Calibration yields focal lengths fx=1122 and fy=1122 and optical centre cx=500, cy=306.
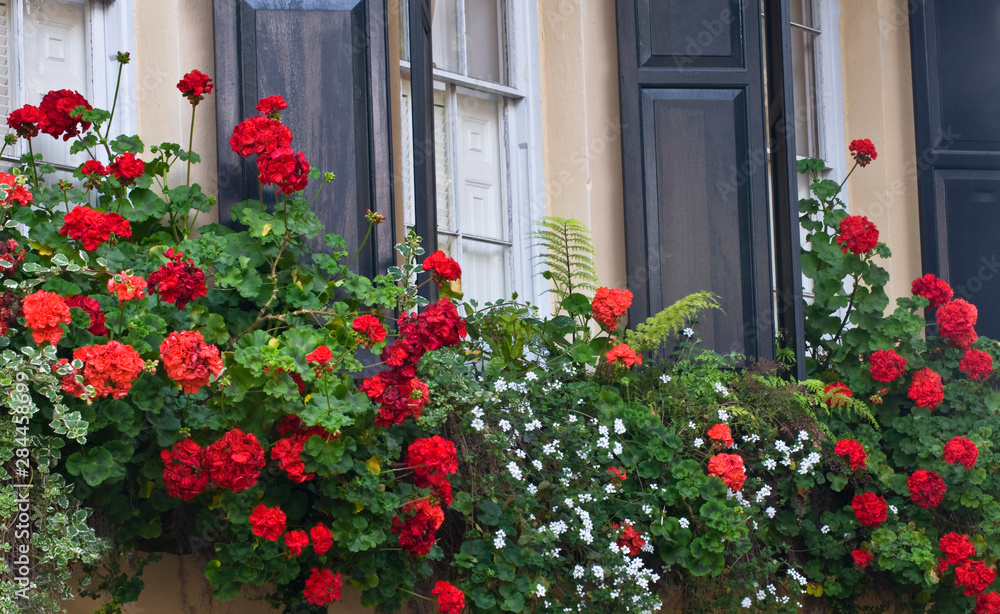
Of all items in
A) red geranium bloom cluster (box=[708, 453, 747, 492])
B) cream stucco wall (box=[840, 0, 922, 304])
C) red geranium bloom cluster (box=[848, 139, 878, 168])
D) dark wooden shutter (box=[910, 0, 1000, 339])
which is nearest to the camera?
red geranium bloom cluster (box=[708, 453, 747, 492])

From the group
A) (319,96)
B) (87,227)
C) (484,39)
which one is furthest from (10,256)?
(484,39)

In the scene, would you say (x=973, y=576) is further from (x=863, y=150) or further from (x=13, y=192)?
(x=13, y=192)

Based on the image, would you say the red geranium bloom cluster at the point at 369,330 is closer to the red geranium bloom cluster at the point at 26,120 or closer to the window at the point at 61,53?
the red geranium bloom cluster at the point at 26,120

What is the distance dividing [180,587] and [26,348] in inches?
39.9

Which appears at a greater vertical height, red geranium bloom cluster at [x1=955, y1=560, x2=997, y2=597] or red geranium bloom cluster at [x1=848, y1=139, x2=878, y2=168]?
red geranium bloom cluster at [x1=848, y1=139, x2=878, y2=168]

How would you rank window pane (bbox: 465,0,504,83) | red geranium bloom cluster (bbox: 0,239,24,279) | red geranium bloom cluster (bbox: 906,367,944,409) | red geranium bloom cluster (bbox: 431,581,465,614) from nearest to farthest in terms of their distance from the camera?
1. red geranium bloom cluster (bbox: 0,239,24,279)
2. red geranium bloom cluster (bbox: 431,581,465,614)
3. red geranium bloom cluster (bbox: 906,367,944,409)
4. window pane (bbox: 465,0,504,83)

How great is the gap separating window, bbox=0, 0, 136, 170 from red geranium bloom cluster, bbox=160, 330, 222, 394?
3.79 feet

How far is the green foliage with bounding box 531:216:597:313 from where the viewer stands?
403cm

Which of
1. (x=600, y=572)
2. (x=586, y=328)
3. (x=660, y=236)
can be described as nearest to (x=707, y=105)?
(x=660, y=236)

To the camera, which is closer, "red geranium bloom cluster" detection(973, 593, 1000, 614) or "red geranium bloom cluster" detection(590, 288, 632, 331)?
"red geranium bloom cluster" detection(590, 288, 632, 331)

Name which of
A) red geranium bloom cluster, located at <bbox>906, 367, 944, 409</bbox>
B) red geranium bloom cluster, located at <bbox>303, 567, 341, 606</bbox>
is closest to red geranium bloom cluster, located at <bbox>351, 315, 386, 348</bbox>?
red geranium bloom cluster, located at <bbox>303, 567, 341, 606</bbox>

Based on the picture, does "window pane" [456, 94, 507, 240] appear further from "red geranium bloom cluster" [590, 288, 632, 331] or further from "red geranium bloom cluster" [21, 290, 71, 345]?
"red geranium bloom cluster" [21, 290, 71, 345]

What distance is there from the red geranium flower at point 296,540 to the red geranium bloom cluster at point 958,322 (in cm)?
277

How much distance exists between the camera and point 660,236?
4348 mm
